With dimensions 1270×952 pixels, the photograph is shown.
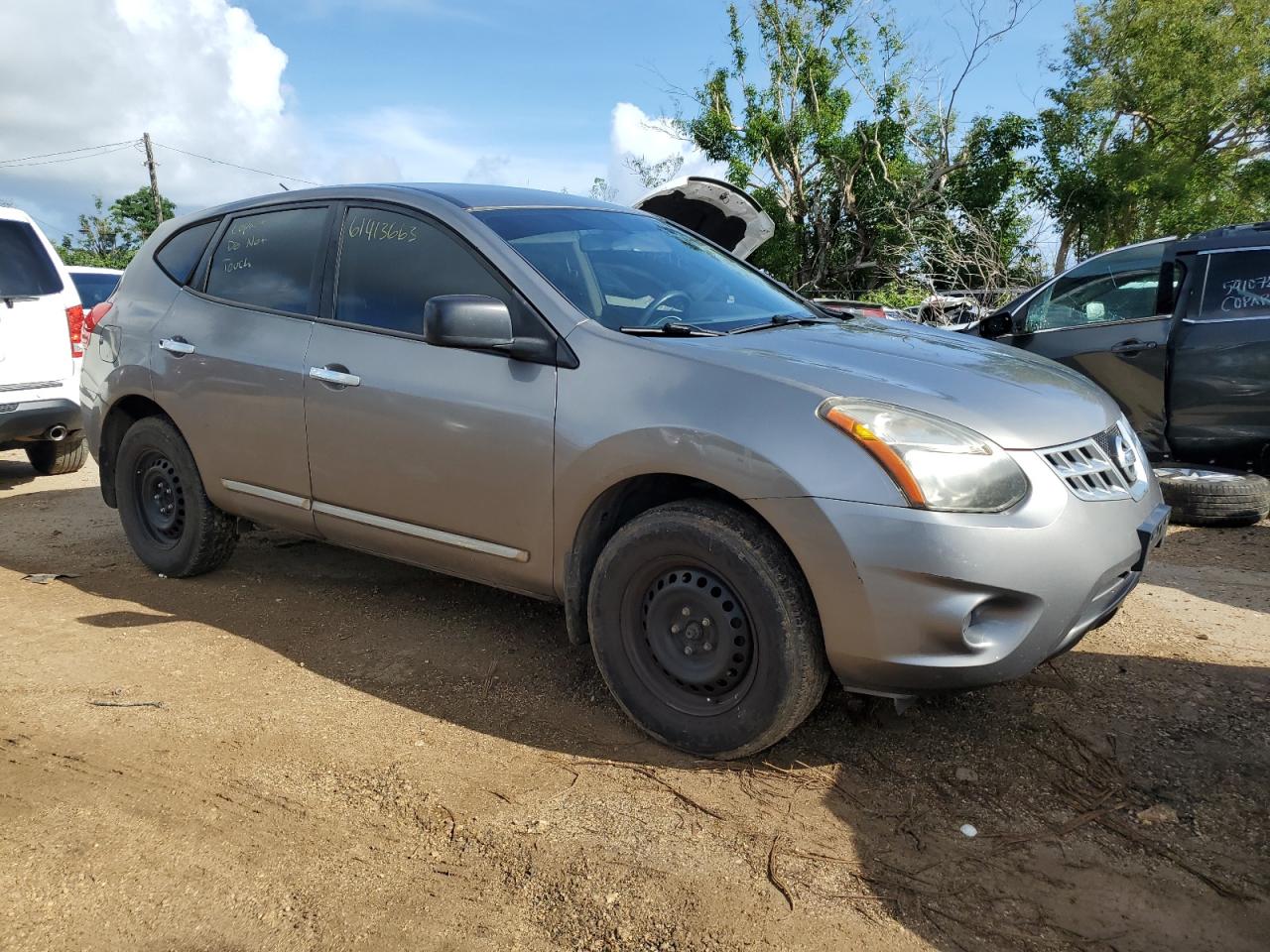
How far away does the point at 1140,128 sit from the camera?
2162 cm

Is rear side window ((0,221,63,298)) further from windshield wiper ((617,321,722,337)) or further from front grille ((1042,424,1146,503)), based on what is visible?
front grille ((1042,424,1146,503))

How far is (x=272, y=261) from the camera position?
14.0ft

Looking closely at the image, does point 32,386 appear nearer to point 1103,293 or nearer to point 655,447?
point 655,447

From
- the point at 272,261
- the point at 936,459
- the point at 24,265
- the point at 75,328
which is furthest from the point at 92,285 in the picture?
the point at 936,459

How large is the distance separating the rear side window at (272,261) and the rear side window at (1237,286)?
5214 millimetres

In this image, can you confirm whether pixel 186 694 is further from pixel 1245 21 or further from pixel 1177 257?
pixel 1245 21

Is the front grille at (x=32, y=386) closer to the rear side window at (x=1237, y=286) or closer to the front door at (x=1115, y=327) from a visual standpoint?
the front door at (x=1115, y=327)

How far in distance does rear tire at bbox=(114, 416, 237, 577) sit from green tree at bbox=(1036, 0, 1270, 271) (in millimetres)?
19506

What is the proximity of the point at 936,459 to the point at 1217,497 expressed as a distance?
414 centimetres

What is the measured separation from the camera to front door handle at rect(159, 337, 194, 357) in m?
4.40

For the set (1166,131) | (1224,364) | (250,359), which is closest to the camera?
(250,359)

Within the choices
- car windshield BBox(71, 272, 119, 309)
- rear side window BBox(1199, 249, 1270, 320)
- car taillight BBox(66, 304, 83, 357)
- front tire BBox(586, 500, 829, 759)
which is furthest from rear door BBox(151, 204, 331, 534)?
car windshield BBox(71, 272, 119, 309)

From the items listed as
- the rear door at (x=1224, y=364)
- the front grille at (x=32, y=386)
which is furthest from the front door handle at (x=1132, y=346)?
the front grille at (x=32, y=386)

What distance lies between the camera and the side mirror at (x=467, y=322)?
10.4ft
